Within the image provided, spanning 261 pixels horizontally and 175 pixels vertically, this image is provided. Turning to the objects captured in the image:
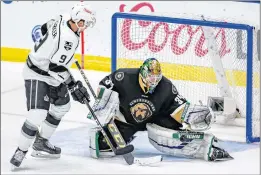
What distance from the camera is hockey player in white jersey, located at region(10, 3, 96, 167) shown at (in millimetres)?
6477

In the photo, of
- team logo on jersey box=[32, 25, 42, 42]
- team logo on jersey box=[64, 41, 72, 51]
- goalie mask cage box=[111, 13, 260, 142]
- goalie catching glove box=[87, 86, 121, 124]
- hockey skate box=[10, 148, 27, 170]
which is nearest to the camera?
team logo on jersey box=[64, 41, 72, 51]

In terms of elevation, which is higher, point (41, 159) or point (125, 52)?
point (125, 52)

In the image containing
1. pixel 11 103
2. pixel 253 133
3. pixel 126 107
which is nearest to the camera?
pixel 126 107

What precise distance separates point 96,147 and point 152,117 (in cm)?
37

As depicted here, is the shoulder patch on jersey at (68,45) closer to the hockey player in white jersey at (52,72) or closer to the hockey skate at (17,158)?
the hockey player in white jersey at (52,72)

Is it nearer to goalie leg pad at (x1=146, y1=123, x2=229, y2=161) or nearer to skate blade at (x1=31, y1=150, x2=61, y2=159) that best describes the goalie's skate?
goalie leg pad at (x1=146, y1=123, x2=229, y2=161)

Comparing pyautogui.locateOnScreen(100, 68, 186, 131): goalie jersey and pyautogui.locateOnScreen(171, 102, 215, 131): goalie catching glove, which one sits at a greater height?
pyautogui.locateOnScreen(100, 68, 186, 131): goalie jersey

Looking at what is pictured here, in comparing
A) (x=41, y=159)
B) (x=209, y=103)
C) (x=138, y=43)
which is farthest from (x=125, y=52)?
(x=41, y=159)

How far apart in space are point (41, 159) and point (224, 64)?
4.74 feet

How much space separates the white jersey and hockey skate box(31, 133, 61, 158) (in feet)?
1.36

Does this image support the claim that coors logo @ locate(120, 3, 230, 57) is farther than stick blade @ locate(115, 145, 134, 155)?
Yes

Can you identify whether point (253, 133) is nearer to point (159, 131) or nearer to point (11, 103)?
point (159, 131)

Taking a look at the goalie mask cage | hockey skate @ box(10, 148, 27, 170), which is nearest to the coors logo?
the goalie mask cage

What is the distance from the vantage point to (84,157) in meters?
6.86
